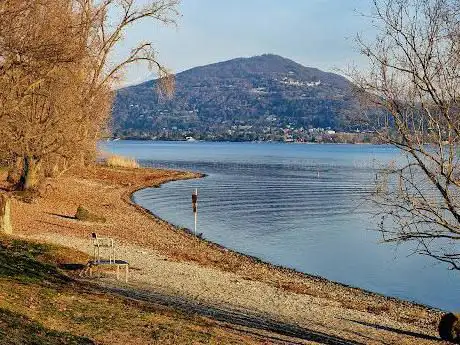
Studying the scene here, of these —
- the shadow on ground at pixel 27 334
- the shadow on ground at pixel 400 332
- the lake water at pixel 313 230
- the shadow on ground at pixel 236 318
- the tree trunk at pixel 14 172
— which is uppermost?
the tree trunk at pixel 14 172

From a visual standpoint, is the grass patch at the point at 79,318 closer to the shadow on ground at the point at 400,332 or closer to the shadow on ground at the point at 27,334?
the shadow on ground at the point at 27,334

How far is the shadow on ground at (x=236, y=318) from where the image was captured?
1358cm

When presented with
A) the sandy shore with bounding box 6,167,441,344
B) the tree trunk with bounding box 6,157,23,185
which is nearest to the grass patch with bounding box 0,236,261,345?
the sandy shore with bounding box 6,167,441,344

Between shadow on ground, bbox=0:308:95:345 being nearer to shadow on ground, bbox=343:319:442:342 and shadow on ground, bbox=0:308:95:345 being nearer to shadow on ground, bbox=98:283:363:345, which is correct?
shadow on ground, bbox=98:283:363:345

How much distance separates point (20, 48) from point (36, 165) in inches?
803

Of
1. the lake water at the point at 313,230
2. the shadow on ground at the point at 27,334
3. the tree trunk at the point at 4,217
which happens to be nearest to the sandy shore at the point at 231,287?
the tree trunk at the point at 4,217

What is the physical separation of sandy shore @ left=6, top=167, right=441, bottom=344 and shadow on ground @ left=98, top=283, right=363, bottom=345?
0.12 feet

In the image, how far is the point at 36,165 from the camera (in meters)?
34.1

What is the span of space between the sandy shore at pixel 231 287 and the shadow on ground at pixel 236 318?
0.04m

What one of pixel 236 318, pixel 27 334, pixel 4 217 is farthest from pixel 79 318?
pixel 4 217

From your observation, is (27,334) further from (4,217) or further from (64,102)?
(64,102)

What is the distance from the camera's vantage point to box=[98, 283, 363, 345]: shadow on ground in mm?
13578

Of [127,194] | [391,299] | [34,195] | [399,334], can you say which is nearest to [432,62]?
[399,334]

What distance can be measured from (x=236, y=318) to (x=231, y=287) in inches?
174
